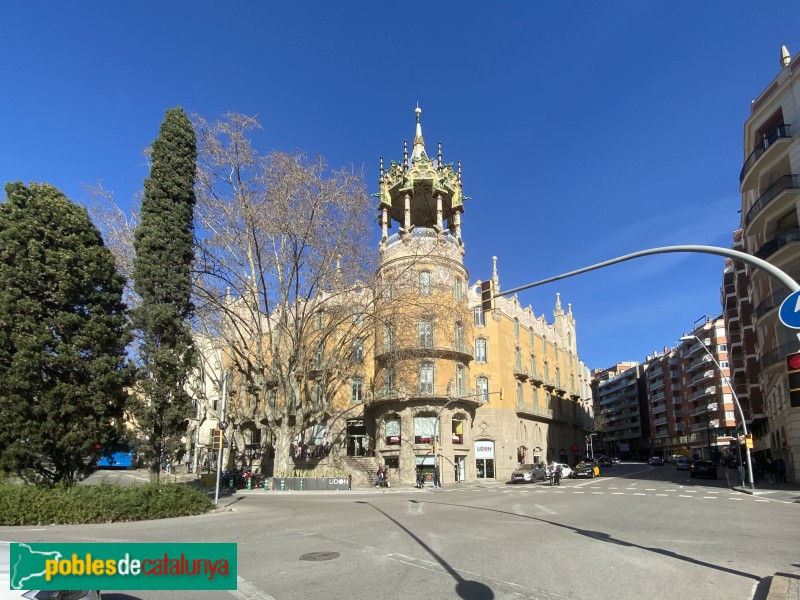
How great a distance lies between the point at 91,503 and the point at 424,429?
28958mm

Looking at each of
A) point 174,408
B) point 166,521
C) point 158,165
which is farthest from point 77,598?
point 158,165

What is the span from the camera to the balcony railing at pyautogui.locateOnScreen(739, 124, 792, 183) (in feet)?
92.7

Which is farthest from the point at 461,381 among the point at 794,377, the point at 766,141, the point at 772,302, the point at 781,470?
the point at 794,377

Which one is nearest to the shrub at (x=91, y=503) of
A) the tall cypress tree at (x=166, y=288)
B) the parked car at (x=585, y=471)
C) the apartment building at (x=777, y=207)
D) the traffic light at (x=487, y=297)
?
the tall cypress tree at (x=166, y=288)

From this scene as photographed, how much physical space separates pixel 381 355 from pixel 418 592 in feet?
112

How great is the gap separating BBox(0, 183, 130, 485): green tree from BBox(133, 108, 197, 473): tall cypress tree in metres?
1.20

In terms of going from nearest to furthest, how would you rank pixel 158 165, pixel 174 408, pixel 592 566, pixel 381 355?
pixel 592 566
pixel 174 408
pixel 158 165
pixel 381 355

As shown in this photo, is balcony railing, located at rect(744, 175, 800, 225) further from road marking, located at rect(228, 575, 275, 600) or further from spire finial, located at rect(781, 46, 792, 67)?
road marking, located at rect(228, 575, 275, 600)

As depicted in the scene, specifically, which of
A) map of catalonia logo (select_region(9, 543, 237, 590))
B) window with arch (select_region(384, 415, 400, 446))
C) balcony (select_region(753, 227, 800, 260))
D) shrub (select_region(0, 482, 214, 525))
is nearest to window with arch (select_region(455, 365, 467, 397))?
window with arch (select_region(384, 415, 400, 446))

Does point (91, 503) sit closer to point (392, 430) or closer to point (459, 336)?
point (392, 430)

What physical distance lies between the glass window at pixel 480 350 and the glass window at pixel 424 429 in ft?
26.7

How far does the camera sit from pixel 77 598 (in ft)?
12.1

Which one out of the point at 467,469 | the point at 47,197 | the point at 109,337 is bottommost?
the point at 467,469

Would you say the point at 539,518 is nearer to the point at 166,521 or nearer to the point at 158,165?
the point at 166,521
